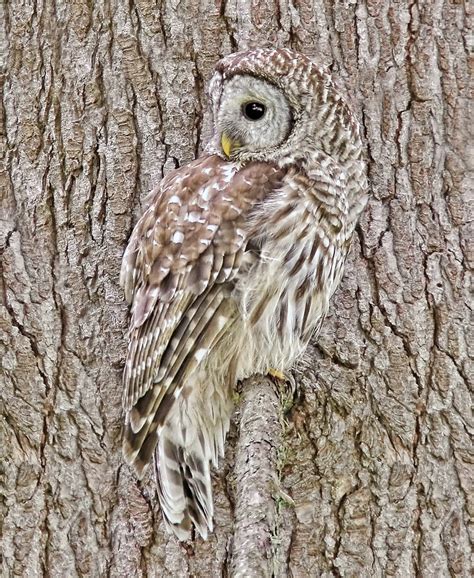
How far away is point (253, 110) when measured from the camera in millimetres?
2867

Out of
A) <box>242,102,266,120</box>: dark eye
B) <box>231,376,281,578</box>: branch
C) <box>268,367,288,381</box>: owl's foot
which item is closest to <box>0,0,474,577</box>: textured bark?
<box>268,367,288,381</box>: owl's foot

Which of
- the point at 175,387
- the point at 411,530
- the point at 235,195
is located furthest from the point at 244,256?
the point at 411,530

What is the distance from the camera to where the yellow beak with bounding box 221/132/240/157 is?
283 centimetres

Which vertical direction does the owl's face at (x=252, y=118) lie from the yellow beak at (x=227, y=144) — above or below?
above

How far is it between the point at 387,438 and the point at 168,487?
2.14 ft

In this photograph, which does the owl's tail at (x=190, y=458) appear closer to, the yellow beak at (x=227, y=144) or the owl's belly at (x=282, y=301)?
the owl's belly at (x=282, y=301)

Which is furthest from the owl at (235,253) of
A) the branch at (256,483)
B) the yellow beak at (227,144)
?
the branch at (256,483)

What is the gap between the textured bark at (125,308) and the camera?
2846mm

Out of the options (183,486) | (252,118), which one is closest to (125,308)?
(183,486)

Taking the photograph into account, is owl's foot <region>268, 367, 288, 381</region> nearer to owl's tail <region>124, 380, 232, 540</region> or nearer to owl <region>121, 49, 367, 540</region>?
owl <region>121, 49, 367, 540</region>

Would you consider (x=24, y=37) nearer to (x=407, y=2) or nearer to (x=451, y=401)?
(x=407, y=2)

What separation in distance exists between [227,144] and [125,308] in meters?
0.58

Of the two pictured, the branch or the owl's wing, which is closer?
the branch

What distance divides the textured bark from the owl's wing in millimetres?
140
